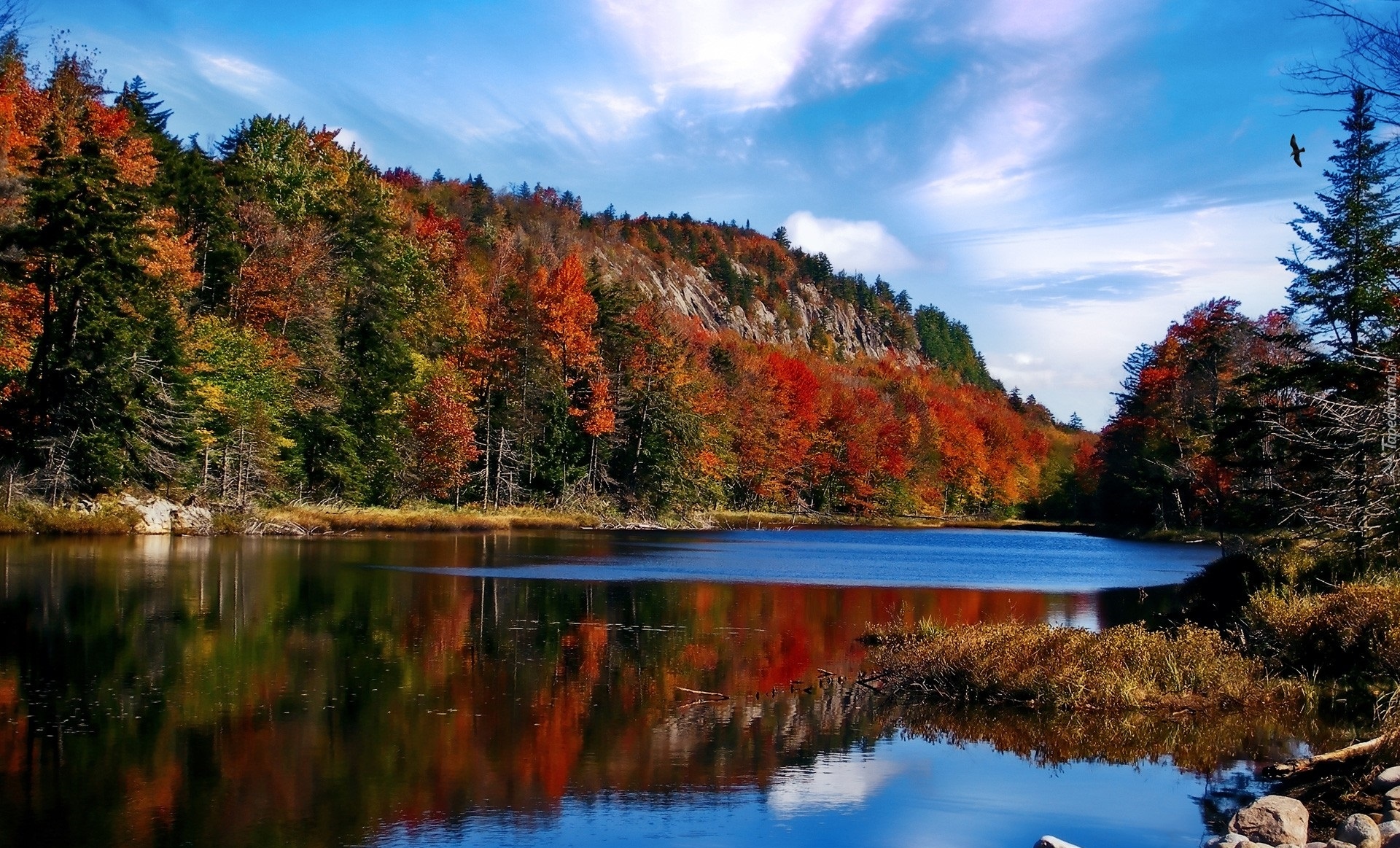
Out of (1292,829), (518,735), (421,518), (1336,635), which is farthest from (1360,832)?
(421,518)

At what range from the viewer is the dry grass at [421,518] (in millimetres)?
48125

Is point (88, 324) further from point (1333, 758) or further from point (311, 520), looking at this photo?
point (1333, 758)

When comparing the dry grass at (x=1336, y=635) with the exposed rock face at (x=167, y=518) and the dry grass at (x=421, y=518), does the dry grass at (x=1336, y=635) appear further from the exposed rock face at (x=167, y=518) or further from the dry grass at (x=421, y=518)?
the dry grass at (x=421, y=518)

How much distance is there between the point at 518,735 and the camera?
1333 centimetres

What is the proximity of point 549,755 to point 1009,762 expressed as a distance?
5.45 m

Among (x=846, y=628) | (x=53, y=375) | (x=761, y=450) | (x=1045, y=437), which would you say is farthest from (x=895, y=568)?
(x=1045, y=437)

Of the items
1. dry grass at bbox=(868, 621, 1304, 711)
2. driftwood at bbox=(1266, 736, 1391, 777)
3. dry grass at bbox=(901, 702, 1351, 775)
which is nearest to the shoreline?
dry grass at bbox=(868, 621, 1304, 711)

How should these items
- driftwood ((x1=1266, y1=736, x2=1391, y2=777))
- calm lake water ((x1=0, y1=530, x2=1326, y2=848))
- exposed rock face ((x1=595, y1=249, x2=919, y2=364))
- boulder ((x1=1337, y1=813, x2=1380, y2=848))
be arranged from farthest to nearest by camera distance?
exposed rock face ((x1=595, y1=249, x2=919, y2=364)) < driftwood ((x1=1266, y1=736, x2=1391, y2=777)) < calm lake water ((x1=0, y1=530, x2=1326, y2=848)) < boulder ((x1=1337, y1=813, x2=1380, y2=848))

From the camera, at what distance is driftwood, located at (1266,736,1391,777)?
1142 centimetres

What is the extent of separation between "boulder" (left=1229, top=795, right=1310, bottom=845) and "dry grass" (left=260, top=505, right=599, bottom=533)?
43.1m

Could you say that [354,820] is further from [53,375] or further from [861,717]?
[53,375]

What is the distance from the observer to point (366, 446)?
55938 millimetres

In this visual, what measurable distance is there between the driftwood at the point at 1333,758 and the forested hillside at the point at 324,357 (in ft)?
128

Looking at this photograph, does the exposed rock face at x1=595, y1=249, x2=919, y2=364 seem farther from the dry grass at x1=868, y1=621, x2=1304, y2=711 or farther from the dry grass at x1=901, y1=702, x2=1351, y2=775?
the dry grass at x1=901, y1=702, x2=1351, y2=775
